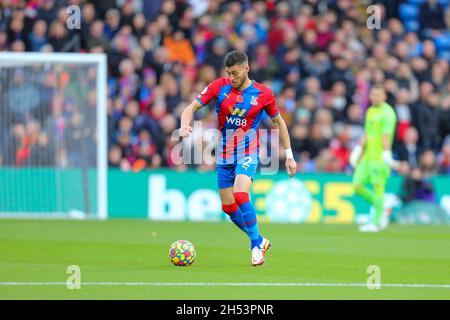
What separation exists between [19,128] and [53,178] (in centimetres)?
115

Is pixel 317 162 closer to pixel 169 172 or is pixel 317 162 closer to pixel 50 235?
pixel 169 172

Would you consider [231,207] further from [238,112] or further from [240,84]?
[240,84]

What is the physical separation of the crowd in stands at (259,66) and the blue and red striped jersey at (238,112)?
9.21 meters

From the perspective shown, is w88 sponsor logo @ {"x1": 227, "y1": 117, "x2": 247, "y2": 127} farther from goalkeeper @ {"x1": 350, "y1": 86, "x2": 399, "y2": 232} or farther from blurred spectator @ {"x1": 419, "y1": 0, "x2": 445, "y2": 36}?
blurred spectator @ {"x1": 419, "y1": 0, "x2": 445, "y2": 36}

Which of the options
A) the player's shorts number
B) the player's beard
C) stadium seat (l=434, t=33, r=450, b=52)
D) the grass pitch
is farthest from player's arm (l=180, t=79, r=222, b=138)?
stadium seat (l=434, t=33, r=450, b=52)

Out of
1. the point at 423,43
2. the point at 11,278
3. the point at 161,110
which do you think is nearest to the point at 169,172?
the point at 161,110

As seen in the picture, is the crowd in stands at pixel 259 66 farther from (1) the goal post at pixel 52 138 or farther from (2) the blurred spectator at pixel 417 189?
(2) the blurred spectator at pixel 417 189

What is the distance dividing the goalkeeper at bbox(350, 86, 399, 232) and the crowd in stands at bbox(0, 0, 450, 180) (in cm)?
366

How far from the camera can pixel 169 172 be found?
21.0m

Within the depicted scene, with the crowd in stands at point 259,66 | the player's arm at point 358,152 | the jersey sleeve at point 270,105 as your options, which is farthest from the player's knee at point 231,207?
the crowd in stands at point 259,66

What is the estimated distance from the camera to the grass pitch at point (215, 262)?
30.2 ft

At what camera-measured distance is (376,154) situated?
60.1ft

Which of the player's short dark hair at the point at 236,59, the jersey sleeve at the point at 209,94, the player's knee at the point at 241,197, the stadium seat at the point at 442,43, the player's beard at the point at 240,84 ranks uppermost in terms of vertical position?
the stadium seat at the point at 442,43

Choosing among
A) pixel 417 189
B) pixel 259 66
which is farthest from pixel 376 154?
pixel 259 66
